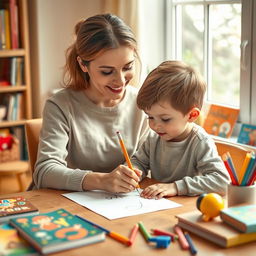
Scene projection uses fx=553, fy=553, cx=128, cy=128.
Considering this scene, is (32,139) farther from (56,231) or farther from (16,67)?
(16,67)

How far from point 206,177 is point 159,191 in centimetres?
16

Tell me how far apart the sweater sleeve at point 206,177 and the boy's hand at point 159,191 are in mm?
19

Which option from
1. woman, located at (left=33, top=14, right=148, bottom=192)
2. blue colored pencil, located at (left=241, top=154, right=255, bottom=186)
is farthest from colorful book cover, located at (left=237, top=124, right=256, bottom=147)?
blue colored pencil, located at (left=241, top=154, right=255, bottom=186)

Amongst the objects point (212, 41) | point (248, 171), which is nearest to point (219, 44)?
point (212, 41)

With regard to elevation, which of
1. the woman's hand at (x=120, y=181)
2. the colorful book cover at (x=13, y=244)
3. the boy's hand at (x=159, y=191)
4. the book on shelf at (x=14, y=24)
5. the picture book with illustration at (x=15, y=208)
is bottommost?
the colorful book cover at (x=13, y=244)

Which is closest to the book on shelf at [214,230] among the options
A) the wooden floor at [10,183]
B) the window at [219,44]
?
the window at [219,44]

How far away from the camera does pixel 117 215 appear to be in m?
1.46

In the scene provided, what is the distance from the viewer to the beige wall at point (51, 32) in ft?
12.3

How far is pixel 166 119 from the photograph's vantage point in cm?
172

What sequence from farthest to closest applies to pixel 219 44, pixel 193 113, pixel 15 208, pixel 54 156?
pixel 219 44
pixel 54 156
pixel 193 113
pixel 15 208

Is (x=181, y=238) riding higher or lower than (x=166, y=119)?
lower

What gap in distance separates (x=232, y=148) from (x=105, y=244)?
2.66 feet

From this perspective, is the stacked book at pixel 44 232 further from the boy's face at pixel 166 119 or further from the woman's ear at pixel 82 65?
the woman's ear at pixel 82 65

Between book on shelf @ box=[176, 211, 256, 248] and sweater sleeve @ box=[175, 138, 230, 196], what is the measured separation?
266 millimetres
